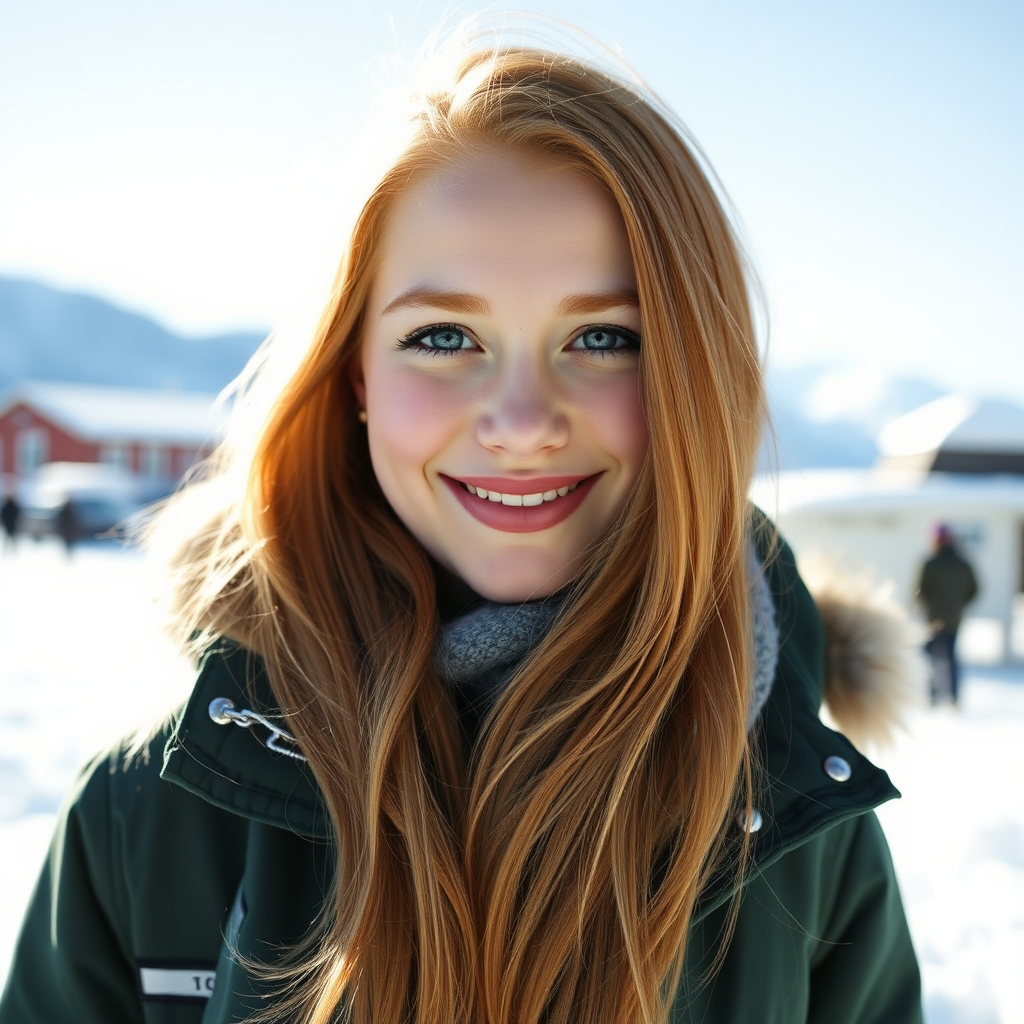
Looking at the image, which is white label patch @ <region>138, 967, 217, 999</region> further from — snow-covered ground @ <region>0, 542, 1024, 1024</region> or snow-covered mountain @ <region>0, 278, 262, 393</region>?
snow-covered mountain @ <region>0, 278, 262, 393</region>

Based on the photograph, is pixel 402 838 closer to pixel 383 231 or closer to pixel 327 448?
pixel 327 448

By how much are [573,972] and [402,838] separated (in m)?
0.30

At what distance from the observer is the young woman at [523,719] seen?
1295 millimetres

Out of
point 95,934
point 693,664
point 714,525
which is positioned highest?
point 714,525

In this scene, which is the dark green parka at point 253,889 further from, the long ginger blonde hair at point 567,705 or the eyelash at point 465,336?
the eyelash at point 465,336

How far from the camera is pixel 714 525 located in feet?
4.59

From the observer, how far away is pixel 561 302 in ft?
4.43

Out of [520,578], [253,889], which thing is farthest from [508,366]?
[253,889]

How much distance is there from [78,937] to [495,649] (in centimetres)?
77

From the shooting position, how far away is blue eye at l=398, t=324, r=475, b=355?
1.42 metres

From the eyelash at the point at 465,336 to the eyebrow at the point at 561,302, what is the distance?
0.12 ft

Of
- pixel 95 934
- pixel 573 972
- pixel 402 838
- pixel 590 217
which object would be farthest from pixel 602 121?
pixel 95 934

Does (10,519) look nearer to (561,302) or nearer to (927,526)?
(927,526)

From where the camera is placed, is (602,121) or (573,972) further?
(602,121)
